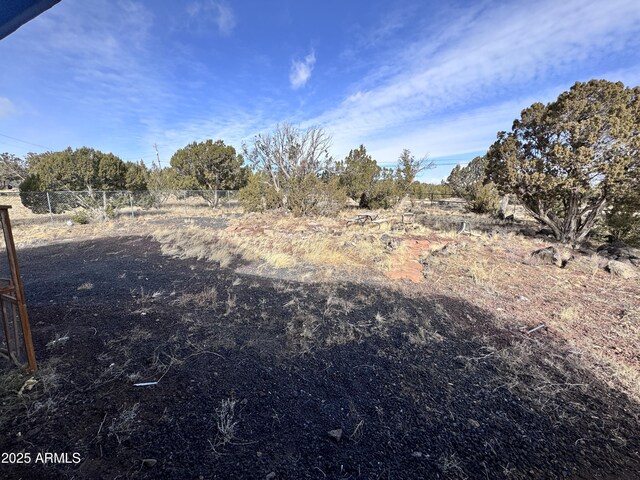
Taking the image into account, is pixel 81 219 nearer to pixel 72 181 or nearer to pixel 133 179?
pixel 72 181

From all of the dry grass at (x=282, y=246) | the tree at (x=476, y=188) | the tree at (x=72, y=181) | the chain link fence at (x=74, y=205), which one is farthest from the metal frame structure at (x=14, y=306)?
the tree at (x=476, y=188)

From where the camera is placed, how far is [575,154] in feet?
32.5

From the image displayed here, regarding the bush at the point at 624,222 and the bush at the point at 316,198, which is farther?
the bush at the point at 316,198

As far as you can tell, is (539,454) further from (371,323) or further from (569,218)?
(569,218)

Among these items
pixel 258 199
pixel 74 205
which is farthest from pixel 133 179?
pixel 258 199

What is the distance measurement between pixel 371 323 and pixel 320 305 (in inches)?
39.7

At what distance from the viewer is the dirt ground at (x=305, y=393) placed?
205cm

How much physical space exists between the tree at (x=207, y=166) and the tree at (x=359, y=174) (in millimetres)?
8700

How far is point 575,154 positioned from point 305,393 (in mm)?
12228

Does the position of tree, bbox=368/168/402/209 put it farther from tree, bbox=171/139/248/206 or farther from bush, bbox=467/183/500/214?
tree, bbox=171/139/248/206

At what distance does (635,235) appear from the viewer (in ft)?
36.9

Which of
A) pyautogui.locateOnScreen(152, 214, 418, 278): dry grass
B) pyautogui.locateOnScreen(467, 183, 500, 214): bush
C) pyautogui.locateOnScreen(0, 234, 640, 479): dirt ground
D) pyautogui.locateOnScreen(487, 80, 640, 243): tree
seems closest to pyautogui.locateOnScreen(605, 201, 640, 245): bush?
pyautogui.locateOnScreen(487, 80, 640, 243): tree

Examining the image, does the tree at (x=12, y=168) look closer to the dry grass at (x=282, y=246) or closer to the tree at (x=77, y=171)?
the tree at (x=77, y=171)

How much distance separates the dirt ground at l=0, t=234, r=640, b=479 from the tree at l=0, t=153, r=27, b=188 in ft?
124
